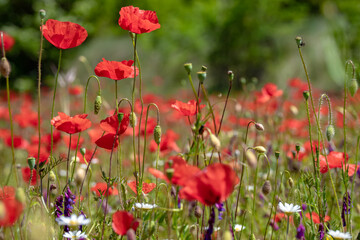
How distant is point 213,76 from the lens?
A: 9406 mm

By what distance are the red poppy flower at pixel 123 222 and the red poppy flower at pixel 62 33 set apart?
1.95 feet

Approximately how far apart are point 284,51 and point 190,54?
2.15m

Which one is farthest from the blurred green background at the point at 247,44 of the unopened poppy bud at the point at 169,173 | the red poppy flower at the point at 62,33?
the unopened poppy bud at the point at 169,173

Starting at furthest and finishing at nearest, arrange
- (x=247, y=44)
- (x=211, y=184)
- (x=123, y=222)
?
(x=247, y=44) → (x=123, y=222) → (x=211, y=184)

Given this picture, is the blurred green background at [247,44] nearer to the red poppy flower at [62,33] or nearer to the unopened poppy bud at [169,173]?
the red poppy flower at [62,33]

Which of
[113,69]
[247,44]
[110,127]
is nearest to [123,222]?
[110,127]

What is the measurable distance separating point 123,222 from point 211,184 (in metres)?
0.27

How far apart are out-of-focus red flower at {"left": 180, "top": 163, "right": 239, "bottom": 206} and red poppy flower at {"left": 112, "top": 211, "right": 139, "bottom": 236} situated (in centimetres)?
18

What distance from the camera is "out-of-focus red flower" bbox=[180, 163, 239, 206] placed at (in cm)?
86

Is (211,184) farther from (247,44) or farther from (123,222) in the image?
(247,44)

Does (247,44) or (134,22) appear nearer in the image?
(134,22)

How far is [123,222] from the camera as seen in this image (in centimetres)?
101

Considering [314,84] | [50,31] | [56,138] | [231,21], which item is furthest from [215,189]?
[231,21]

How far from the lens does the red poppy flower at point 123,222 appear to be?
1.00 meters
